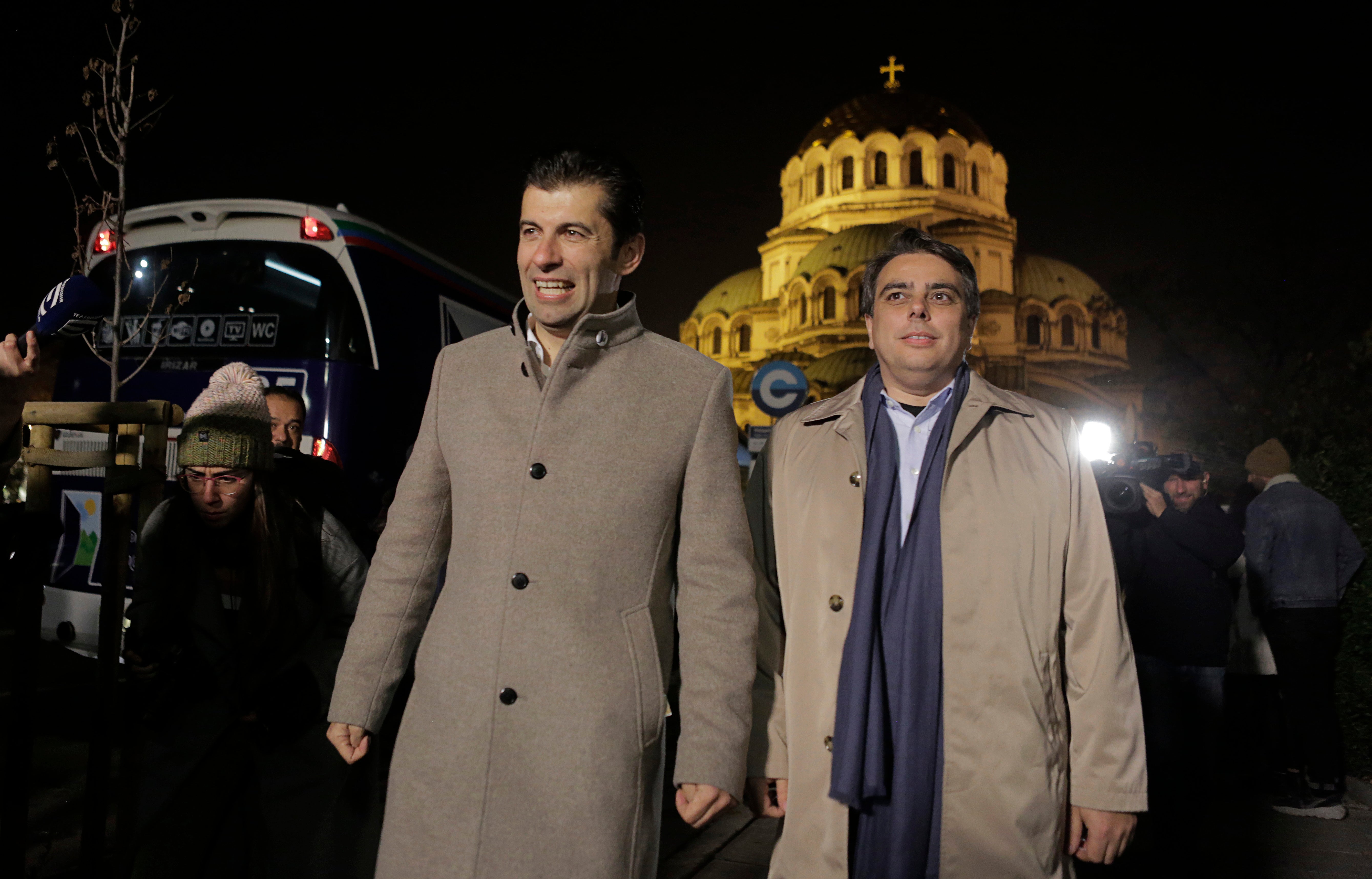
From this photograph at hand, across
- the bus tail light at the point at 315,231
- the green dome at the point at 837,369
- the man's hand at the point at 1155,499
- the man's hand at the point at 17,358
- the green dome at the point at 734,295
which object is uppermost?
the green dome at the point at 734,295

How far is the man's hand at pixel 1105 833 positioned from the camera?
2.32 meters

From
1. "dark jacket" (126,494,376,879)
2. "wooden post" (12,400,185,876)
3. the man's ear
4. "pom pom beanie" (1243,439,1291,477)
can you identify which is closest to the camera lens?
"pom pom beanie" (1243,439,1291,477)

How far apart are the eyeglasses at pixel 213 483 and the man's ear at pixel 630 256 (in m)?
1.63

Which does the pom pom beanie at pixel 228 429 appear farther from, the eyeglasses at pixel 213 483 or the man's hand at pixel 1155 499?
the man's hand at pixel 1155 499

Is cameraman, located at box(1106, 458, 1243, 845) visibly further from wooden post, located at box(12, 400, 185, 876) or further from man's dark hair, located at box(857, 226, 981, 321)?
wooden post, located at box(12, 400, 185, 876)

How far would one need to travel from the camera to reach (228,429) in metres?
3.12

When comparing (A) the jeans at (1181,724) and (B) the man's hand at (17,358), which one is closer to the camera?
(B) the man's hand at (17,358)

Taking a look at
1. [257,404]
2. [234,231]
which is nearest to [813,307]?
[234,231]

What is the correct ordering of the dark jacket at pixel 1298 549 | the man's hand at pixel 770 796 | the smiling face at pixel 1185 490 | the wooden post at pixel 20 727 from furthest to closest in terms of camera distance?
the dark jacket at pixel 1298 549 → the smiling face at pixel 1185 490 → the wooden post at pixel 20 727 → the man's hand at pixel 770 796

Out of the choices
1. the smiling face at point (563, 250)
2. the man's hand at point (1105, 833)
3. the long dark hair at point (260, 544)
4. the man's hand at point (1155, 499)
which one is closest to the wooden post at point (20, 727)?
the long dark hair at point (260, 544)

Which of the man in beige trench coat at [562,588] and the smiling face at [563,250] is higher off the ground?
the smiling face at [563,250]

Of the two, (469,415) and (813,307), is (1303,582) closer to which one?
(469,415)

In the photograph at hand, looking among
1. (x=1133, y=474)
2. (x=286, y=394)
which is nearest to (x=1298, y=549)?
(x=1133, y=474)

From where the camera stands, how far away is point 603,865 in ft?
6.24
